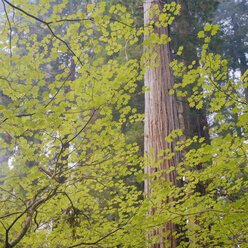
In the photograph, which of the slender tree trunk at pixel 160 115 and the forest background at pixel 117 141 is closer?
the forest background at pixel 117 141

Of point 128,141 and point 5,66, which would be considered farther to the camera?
point 128,141

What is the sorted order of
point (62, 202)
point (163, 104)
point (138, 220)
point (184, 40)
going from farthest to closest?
point (184, 40) < point (62, 202) < point (163, 104) < point (138, 220)

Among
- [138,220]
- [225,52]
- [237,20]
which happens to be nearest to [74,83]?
[138,220]

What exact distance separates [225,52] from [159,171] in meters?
11.4

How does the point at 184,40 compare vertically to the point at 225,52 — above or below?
below

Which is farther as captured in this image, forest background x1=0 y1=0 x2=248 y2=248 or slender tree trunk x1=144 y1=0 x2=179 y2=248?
slender tree trunk x1=144 y1=0 x2=179 y2=248

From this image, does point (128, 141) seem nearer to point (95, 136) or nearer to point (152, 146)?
point (152, 146)

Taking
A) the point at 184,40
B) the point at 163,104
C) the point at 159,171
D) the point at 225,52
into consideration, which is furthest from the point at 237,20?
the point at 159,171

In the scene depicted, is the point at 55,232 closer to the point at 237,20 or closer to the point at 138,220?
the point at 138,220

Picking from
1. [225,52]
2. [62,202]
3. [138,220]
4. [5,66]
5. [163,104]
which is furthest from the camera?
[225,52]

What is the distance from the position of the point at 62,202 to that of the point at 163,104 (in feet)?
7.35

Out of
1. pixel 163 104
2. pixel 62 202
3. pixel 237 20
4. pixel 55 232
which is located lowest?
pixel 55 232

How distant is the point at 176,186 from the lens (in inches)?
110

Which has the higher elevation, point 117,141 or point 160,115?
point 160,115
